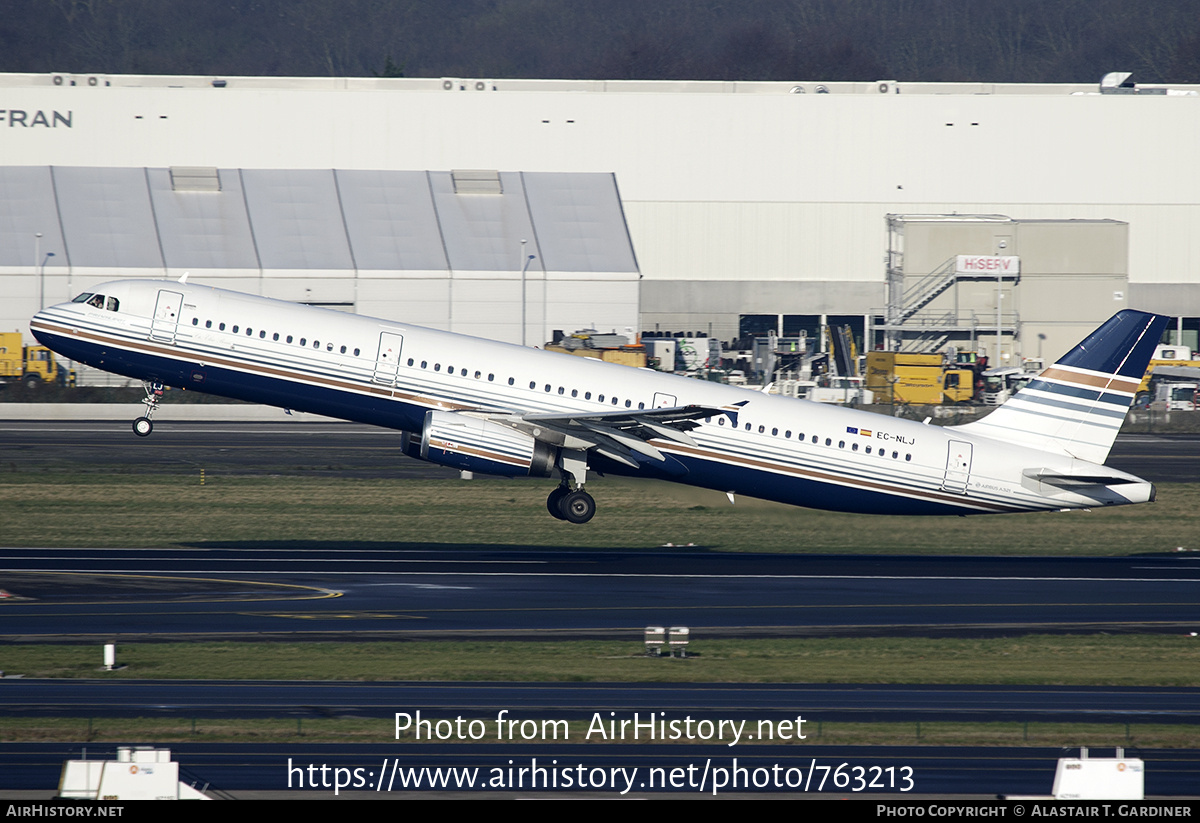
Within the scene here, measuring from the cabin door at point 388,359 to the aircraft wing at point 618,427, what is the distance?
287 cm

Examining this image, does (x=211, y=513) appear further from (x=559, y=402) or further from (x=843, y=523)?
(x=843, y=523)

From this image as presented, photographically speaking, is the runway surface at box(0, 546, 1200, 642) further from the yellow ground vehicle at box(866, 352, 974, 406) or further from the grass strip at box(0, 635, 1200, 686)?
the yellow ground vehicle at box(866, 352, 974, 406)

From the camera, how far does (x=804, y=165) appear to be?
99812mm

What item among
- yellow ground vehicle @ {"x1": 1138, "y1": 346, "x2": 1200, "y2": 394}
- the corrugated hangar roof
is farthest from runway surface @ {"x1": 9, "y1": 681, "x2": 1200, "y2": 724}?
yellow ground vehicle @ {"x1": 1138, "y1": 346, "x2": 1200, "y2": 394}

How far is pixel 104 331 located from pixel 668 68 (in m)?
170

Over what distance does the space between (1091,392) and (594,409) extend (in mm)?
14207

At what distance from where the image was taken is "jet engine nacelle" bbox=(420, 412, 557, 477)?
35.0m

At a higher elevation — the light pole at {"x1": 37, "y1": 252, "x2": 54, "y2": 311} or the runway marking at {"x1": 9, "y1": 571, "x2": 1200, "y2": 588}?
the light pole at {"x1": 37, "y1": 252, "x2": 54, "y2": 311}

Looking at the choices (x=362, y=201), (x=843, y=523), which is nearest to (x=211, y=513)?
(x=843, y=523)

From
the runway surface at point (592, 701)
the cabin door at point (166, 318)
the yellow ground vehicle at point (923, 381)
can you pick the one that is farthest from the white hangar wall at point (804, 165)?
the runway surface at point (592, 701)

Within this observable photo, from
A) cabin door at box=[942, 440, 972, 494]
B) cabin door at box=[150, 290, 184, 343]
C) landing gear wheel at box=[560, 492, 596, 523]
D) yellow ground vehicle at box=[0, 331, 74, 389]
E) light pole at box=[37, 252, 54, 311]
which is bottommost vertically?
landing gear wheel at box=[560, 492, 596, 523]

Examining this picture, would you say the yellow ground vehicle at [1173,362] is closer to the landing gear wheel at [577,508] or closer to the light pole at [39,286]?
the landing gear wheel at [577,508]

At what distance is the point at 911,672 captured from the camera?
81.8ft

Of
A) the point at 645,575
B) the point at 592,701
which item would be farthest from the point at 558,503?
the point at 592,701
